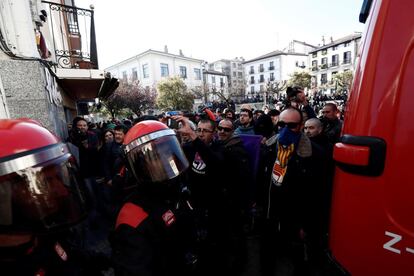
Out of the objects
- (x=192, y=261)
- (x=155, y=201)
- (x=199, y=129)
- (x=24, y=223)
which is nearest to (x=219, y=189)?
(x=199, y=129)

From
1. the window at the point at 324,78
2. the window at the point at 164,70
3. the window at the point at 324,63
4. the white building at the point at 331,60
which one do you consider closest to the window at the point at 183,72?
the window at the point at 164,70

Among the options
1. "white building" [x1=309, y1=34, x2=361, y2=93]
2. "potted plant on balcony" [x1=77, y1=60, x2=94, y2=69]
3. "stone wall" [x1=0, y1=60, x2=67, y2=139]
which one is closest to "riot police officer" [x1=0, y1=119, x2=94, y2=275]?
"stone wall" [x1=0, y1=60, x2=67, y2=139]

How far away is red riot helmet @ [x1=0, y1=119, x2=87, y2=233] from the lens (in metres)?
0.93

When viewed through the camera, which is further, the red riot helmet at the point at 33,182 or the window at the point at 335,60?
the window at the point at 335,60

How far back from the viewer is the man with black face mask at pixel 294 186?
7.34ft

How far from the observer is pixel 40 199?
3.39 ft

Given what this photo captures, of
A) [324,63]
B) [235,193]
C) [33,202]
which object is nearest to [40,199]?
[33,202]

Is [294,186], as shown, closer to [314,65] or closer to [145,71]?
[145,71]

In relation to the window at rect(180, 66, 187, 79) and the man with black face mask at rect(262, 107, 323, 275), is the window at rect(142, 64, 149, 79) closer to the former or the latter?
the window at rect(180, 66, 187, 79)

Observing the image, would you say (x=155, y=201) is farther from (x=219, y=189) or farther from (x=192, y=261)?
(x=219, y=189)

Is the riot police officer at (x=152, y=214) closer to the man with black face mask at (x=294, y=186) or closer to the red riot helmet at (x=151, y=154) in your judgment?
the red riot helmet at (x=151, y=154)

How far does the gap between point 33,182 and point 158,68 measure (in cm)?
3918

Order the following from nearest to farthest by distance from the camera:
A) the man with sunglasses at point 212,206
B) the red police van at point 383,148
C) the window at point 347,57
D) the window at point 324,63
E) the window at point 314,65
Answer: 1. the red police van at point 383,148
2. the man with sunglasses at point 212,206
3. the window at point 347,57
4. the window at point 324,63
5. the window at point 314,65

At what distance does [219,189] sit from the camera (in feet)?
8.80
